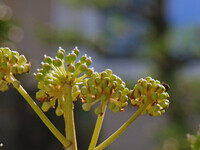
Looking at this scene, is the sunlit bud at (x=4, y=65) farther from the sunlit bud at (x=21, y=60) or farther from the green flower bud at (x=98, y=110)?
the green flower bud at (x=98, y=110)

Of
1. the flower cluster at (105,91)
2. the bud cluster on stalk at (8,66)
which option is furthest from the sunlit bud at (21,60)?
the flower cluster at (105,91)

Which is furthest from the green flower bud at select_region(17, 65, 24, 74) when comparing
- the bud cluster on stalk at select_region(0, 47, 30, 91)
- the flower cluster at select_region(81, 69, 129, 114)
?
the flower cluster at select_region(81, 69, 129, 114)

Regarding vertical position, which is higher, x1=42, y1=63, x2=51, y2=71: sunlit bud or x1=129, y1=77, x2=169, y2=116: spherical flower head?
x1=42, y1=63, x2=51, y2=71: sunlit bud

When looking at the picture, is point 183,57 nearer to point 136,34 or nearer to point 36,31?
point 136,34

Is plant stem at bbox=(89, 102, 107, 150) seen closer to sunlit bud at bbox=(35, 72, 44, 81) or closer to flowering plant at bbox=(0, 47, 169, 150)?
flowering plant at bbox=(0, 47, 169, 150)

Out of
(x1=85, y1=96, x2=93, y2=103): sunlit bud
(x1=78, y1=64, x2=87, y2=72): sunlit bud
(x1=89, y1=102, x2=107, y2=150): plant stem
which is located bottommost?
(x1=89, y1=102, x2=107, y2=150): plant stem

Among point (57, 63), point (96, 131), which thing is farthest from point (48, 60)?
point (96, 131)

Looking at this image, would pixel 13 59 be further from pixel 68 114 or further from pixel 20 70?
pixel 68 114
